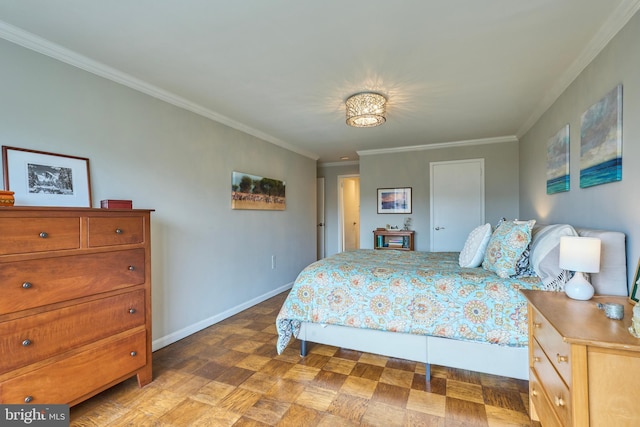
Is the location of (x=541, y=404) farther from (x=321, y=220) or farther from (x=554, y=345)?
(x=321, y=220)

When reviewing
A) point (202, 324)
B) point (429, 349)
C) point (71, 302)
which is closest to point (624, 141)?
point (429, 349)

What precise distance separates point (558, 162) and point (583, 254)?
160cm

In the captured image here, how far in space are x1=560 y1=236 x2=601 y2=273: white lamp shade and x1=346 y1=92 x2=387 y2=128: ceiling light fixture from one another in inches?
69.9

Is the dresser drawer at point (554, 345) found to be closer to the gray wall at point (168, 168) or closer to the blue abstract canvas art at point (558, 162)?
the blue abstract canvas art at point (558, 162)

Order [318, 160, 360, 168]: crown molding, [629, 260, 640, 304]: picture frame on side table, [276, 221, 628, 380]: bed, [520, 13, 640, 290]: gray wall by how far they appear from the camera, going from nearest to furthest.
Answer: [629, 260, 640, 304]: picture frame on side table
[520, 13, 640, 290]: gray wall
[276, 221, 628, 380]: bed
[318, 160, 360, 168]: crown molding

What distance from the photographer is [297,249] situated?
16.3 ft

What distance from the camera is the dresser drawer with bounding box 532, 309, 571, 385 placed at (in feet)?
3.55

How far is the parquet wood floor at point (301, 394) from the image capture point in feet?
5.57

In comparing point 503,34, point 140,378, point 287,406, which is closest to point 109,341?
point 140,378

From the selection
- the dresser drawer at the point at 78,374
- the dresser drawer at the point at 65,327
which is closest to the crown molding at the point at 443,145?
the dresser drawer at the point at 65,327

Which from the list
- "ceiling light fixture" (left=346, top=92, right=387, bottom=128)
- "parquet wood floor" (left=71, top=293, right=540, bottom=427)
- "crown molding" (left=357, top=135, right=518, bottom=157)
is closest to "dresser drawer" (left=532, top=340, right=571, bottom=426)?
"parquet wood floor" (left=71, top=293, right=540, bottom=427)

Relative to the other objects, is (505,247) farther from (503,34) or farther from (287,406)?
(287,406)

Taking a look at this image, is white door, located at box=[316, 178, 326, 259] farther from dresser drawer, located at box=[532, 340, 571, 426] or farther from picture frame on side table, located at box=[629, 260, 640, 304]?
picture frame on side table, located at box=[629, 260, 640, 304]

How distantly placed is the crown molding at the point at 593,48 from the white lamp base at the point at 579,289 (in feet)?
4.66
